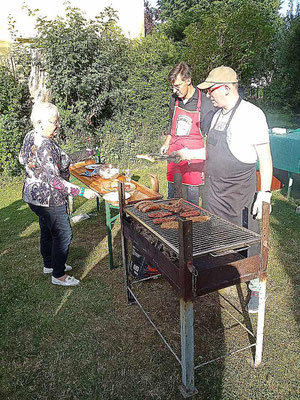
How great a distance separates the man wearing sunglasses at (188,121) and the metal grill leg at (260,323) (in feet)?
6.01

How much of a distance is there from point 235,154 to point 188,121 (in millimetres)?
1275

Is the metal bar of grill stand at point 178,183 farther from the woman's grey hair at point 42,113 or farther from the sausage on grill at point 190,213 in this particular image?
the woman's grey hair at point 42,113

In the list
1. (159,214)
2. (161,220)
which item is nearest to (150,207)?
(159,214)

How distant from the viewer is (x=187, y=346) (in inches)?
83.4

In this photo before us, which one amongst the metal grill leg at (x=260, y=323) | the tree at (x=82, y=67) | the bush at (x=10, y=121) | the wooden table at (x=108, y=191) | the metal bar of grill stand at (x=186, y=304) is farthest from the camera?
the tree at (x=82, y=67)

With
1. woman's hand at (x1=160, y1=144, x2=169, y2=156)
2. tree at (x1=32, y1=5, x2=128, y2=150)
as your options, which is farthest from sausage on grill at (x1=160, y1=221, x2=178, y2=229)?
tree at (x1=32, y1=5, x2=128, y2=150)

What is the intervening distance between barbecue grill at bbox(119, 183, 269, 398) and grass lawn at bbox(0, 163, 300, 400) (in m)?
0.25

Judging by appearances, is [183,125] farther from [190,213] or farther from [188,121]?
[190,213]

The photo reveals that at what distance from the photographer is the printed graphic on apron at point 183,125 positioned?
376 cm

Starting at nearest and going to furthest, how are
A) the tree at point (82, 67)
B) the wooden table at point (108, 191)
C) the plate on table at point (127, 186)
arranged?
the wooden table at point (108, 191) < the plate on table at point (127, 186) < the tree at point (82, 67)

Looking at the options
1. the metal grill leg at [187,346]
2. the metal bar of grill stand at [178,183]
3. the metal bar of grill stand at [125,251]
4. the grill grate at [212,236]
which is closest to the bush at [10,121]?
the metal bar of grill stand at [125,251]

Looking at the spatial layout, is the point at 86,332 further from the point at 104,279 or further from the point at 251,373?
the point at 251,373

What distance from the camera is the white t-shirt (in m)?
2.46

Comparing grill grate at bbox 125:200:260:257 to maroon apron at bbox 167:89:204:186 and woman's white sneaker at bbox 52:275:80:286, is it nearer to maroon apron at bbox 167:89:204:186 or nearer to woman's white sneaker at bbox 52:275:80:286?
maroon apron at bbox 167:89:204:186
